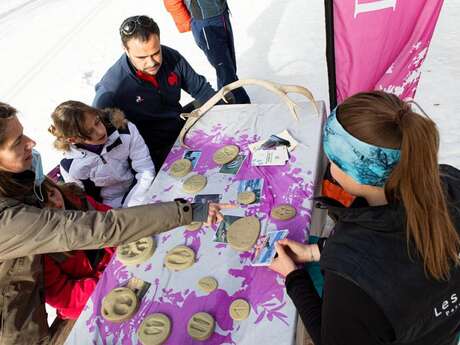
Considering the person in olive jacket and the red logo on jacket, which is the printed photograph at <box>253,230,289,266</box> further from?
the red logo on jacket

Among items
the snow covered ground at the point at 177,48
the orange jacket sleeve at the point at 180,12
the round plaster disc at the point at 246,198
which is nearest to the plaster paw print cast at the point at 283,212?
the round plaster disc at the point at 246,198

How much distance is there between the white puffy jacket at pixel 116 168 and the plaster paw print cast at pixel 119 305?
73 cm

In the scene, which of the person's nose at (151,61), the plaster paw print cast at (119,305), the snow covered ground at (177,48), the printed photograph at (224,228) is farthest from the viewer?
the snow covered ground at (177,48)

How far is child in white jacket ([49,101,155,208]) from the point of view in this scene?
2.08 metres

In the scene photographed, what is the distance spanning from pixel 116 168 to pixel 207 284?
120 cm

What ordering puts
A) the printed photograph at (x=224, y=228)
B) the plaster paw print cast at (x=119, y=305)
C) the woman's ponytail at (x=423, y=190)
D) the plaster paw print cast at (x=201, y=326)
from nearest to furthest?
the woman's ponytail at (x=423, y=190), the plaster paw print cast at (x=201, y=326), the plaster paw print cast at (x=119, y=305), the printed photograph at (x=224, y=228)

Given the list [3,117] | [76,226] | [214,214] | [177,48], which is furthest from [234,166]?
[177,48]

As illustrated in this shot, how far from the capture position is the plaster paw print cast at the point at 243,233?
5.26 ft

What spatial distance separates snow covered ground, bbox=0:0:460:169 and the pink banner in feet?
3.54

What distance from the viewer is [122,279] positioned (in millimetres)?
1624

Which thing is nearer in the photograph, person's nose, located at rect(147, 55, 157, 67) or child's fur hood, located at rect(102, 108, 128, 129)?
child's fur hood, located at rect(102, 108, 128, 129)

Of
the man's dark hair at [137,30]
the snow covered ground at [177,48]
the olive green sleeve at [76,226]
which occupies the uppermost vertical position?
the man's dark hair at [137,30]

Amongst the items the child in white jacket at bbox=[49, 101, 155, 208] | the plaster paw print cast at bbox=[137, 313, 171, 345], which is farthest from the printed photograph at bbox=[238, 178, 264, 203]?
the plaster paw print cast at bbox=[137, 313, 171, 345]

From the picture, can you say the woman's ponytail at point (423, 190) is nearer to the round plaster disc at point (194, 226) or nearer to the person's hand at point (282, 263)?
the person's hand at point (282, 263)
